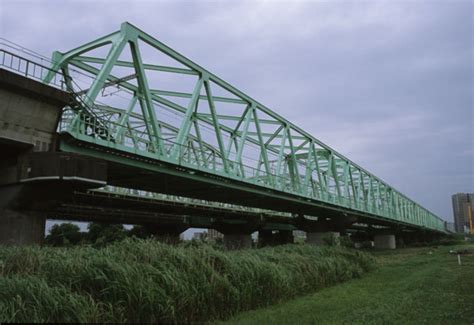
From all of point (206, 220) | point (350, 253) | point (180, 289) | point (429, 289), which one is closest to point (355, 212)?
point (206, 220)

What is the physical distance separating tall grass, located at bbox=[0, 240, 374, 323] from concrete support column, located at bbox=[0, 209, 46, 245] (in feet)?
29.6

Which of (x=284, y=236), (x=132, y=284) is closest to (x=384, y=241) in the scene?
(x=284, y=236)

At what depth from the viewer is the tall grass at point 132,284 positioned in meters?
7.48

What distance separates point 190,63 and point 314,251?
634 inches

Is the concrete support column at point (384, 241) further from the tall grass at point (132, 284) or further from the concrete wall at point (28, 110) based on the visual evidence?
the tall grass at point (132, 284)

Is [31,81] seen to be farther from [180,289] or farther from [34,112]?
[180,289]

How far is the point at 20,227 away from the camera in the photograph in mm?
18656

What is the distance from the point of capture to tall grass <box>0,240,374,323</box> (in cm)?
748

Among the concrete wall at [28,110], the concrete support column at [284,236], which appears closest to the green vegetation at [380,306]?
the concrete wall at [28,110]

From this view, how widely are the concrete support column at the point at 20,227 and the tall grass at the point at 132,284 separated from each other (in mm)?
9009

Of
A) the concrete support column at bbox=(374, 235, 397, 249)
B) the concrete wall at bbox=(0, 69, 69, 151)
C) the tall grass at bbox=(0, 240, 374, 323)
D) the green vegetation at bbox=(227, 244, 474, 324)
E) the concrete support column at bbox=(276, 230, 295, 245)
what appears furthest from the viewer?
the concrete support column at bbox=(374, 235, 397, 249)

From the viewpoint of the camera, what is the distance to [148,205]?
5203cm

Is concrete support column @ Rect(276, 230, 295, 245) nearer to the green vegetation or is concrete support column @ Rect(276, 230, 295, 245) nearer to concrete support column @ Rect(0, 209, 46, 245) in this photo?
the green vegetation

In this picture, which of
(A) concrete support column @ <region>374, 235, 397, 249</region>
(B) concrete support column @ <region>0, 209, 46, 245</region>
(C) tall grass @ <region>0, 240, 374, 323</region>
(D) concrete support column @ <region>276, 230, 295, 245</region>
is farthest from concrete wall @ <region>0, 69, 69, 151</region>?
(A) concrete support column @ <region>374, 235, 397, 249</region>
